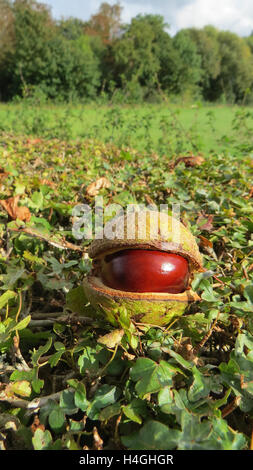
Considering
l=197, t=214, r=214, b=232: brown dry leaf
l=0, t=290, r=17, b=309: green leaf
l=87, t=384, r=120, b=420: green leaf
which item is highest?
l=197, t=214, r=214, b=232: brown dry leaf

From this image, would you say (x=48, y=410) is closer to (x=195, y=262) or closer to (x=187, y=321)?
(x=187, y=321)

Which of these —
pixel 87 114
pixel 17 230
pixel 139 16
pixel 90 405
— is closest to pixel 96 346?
pixel 90 405

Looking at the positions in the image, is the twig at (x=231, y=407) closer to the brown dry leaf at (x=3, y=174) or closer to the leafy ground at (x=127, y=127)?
the brown dry leaf at (x=3, y=174)

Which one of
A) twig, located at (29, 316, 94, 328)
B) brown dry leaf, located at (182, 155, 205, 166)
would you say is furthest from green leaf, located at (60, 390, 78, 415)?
brown dry leaf, located at (182, 155, 205, 166)

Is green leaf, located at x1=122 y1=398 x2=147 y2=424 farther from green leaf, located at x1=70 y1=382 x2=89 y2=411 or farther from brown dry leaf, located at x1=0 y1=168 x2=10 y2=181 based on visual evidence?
brown dry leaf, located at x1=0 y1=168 x2=10 y2=181

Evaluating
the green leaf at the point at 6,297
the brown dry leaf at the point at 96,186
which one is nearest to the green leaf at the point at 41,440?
the green leaf at the point at 6,297
